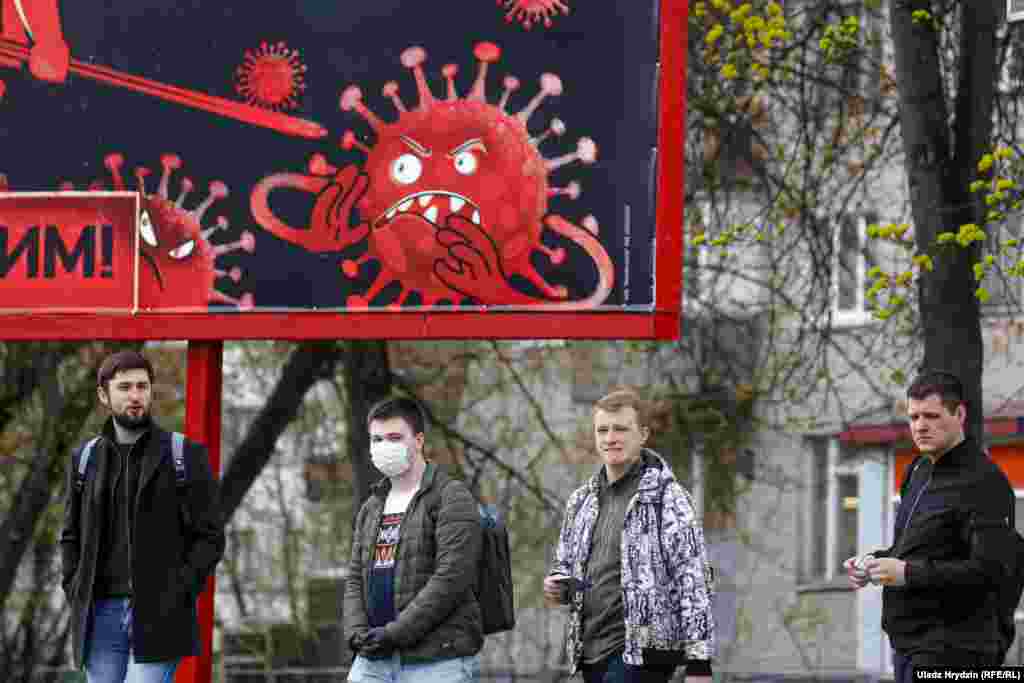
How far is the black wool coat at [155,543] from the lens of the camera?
845 cm

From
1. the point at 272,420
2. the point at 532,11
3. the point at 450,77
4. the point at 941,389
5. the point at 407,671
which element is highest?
the point at 532,11

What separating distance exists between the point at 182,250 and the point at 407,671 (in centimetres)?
311

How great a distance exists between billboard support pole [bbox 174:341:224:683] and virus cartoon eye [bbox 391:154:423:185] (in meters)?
1.15

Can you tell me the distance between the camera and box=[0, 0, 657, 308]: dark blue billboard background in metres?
10.4

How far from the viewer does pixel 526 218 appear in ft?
34.3

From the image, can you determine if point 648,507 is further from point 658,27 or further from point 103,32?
point 103,32

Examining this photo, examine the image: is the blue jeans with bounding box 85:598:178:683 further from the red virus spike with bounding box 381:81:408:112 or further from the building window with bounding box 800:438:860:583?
the building window with bounding box 800:438:860:583

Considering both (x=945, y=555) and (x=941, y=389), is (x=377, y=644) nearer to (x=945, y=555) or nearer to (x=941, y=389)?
(x=945, y=555)

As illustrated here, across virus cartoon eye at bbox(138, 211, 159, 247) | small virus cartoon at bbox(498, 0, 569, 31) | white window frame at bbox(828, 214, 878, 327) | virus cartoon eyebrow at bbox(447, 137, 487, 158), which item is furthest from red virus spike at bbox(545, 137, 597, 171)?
white window frame at bbox(828, 214, 878, 327)

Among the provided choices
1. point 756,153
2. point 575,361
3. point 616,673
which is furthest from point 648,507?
point 575,361

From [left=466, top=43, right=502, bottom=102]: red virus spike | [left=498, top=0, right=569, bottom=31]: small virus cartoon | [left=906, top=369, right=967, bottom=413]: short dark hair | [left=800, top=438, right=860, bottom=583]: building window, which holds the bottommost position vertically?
[left=800, top=438, right=860, bottom=583]: building window

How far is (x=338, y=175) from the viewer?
423 inches

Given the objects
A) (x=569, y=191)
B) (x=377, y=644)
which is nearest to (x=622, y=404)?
(x=377, y=644)

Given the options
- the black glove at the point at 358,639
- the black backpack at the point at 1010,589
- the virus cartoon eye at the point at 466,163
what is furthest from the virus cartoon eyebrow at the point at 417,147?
the black backpack at the point at 1010,589
